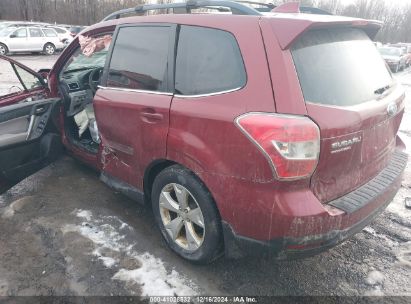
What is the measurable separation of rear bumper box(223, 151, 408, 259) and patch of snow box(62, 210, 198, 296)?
479 millimetres

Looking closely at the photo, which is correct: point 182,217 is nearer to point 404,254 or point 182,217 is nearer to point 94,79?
point 404,254

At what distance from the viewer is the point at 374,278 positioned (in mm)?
2652

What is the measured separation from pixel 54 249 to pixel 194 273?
120 cm

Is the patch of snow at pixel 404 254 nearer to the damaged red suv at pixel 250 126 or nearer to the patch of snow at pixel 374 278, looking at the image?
the patch of snow at pixel 374 278

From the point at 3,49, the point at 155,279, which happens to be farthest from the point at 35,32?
the point at 155,279

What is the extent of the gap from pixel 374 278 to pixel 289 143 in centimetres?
146

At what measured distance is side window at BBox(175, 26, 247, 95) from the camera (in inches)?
87.0

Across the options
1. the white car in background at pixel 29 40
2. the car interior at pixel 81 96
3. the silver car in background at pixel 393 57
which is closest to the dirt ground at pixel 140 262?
the car interior at pixel 81 96

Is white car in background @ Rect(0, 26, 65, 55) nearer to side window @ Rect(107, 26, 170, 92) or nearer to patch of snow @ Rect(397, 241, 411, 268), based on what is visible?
side window @ Rect(107, 26, 170, 92)

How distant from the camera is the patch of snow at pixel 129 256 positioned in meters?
2.50

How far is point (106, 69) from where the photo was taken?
321 cm

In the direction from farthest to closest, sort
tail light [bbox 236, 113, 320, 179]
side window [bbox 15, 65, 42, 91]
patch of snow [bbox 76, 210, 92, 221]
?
side window [bbox 15, 65, 42, 91] → patch of snow [bbox 76, 210, 92, 221] → tail light [bbox 236, 113, 320, 179]

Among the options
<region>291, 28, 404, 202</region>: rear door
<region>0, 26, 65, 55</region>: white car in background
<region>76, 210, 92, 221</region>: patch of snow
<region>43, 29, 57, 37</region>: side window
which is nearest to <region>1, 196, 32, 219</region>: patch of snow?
<region>76, 210, 92, 221</region>: patch of snow

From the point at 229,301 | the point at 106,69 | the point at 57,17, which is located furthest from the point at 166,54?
the point at 57,17
